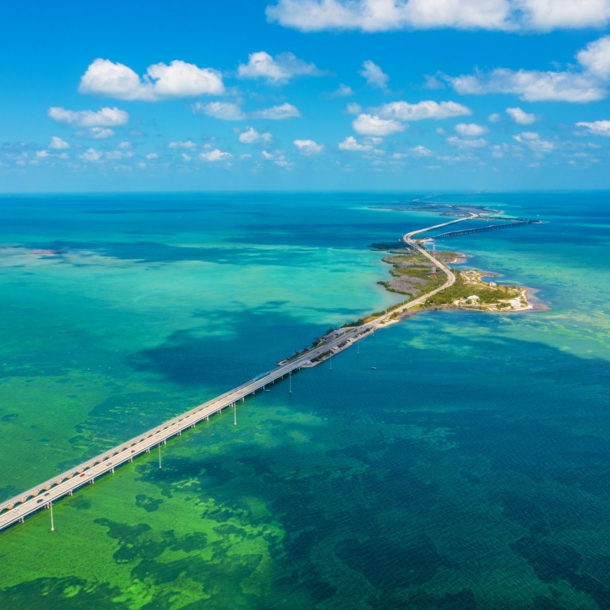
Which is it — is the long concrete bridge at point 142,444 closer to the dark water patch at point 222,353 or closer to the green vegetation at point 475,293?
the dark water patch at point 222,353

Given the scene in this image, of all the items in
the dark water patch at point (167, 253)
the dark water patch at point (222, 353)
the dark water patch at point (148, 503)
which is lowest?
the dark water patch at point (148, 503)

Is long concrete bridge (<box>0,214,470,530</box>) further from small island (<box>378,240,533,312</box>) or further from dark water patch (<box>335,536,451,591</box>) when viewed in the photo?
small island (<box>378,240,533,312</box>)

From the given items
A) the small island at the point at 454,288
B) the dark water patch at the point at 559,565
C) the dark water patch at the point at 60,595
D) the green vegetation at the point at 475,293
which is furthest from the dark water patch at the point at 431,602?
the green vegetation at the point at 475,293

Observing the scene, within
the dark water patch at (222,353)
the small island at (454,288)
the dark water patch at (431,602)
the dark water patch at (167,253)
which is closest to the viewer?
the dark water patch at (431,602)

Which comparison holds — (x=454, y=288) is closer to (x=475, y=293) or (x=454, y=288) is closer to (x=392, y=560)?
(x=475, y=293)

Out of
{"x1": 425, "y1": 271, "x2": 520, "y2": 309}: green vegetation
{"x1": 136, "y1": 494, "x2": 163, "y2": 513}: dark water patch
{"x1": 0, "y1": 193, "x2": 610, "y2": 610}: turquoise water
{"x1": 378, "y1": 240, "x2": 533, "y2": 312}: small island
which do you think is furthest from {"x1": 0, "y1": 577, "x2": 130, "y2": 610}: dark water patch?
{"x1": 425, "y1": 271, "x2": 520, "y2": 309}: green vegetation
